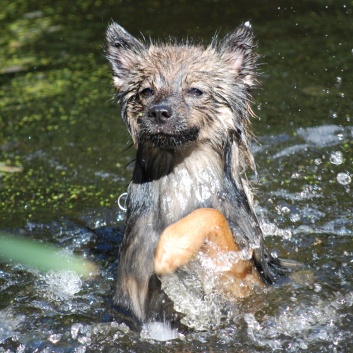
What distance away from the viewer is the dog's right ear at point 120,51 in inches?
232

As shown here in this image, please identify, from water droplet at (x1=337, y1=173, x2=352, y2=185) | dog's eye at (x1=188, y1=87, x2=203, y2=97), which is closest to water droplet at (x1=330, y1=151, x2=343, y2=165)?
water droplet at (x1=337, y1=173, x2=352, y2=185)

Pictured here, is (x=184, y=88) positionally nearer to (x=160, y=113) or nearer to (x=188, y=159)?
(x=160, y=113)

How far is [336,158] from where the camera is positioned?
793 cm

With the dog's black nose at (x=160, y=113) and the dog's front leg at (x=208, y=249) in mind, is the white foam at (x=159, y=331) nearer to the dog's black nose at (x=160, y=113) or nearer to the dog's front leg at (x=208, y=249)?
the dog's front leg at (x=208, y=249)

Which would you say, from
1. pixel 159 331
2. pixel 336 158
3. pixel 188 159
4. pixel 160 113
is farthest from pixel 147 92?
pixel 336 158

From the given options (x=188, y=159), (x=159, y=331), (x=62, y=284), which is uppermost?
(x=188, y=159)

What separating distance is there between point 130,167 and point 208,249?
3309 mm

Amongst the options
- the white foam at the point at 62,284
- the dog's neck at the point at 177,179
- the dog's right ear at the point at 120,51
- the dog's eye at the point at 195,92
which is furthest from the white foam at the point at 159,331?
the dog's right ear at the point at 120,51

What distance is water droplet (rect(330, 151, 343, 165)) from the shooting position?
788cm

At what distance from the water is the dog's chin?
0.76 m

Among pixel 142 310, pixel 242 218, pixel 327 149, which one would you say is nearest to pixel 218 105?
pixel 242 218

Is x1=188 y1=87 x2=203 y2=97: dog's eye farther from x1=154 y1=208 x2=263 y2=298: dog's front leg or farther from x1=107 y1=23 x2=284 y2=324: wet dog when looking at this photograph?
x1=154 y1=208 x2=263 y2=298: dog's front leg

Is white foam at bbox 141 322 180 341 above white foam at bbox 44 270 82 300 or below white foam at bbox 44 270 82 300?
above

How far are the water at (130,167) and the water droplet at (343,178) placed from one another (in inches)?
1.6
